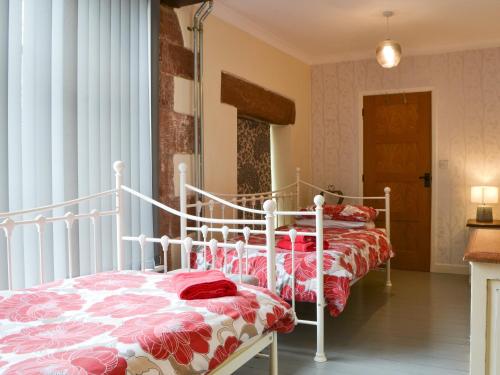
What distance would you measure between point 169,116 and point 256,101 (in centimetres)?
122

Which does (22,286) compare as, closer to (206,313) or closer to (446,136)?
(206,313)

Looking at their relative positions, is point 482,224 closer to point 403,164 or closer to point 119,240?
point 403,164

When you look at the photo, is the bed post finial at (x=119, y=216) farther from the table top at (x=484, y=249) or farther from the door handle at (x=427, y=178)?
the door handle at (x=427, y=178)

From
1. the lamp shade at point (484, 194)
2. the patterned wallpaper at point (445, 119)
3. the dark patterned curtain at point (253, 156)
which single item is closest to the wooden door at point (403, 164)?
the patterned wallpaper at point (445, 119)

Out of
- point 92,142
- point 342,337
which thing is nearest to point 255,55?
point 92,142

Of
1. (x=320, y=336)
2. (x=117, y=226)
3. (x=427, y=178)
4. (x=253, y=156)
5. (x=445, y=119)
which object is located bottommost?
(x=320, y=336)

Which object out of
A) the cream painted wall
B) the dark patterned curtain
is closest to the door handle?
the cream painted wall

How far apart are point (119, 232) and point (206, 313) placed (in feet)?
3.86

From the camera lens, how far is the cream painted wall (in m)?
3.62

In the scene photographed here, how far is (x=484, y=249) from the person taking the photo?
5.36 ft

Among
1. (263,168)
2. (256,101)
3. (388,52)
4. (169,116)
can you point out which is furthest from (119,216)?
(388,52)

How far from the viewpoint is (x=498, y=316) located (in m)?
1.60

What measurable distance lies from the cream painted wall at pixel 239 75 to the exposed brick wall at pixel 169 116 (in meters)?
0.30

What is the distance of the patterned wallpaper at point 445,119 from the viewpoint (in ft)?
15.9
